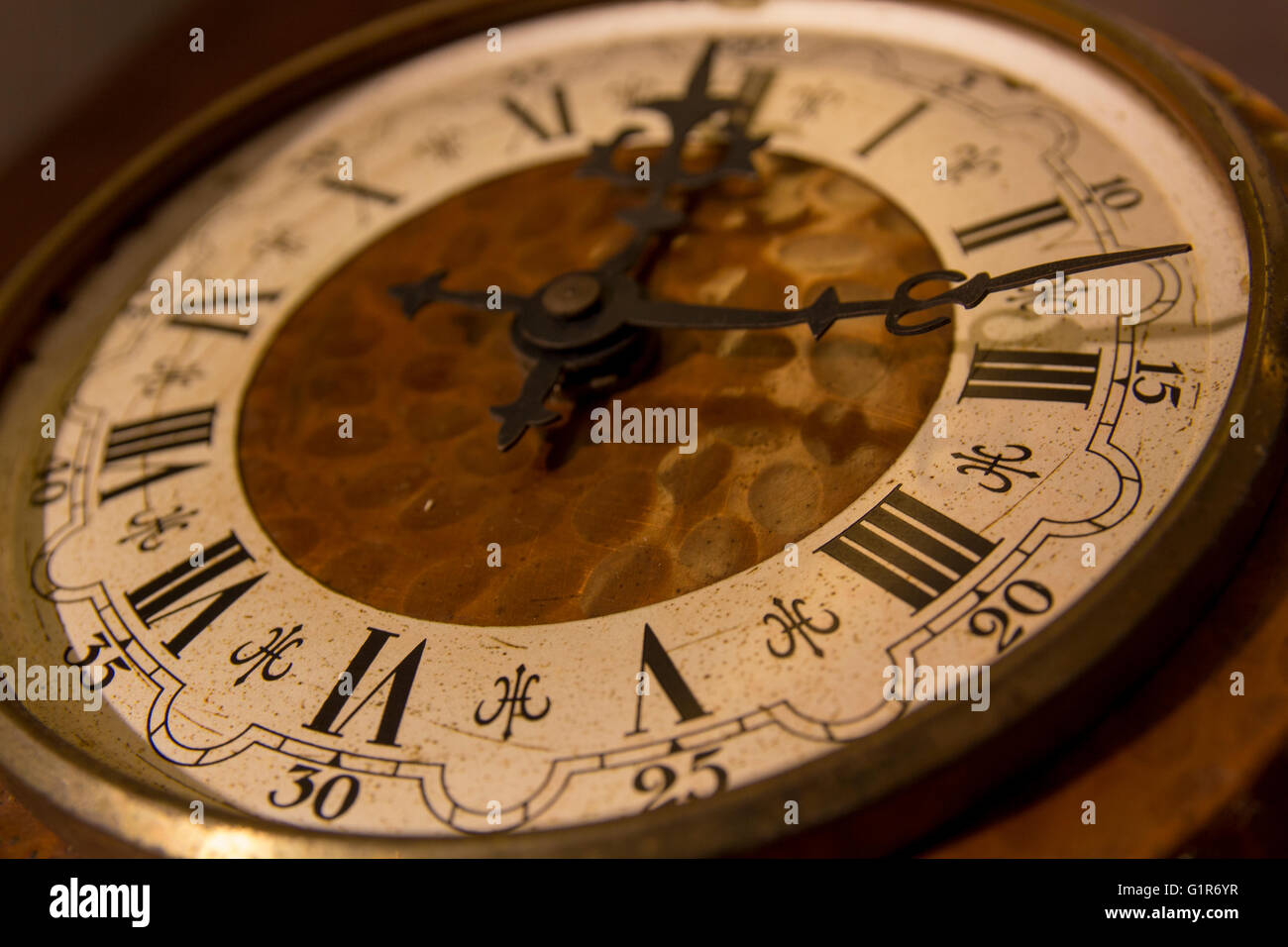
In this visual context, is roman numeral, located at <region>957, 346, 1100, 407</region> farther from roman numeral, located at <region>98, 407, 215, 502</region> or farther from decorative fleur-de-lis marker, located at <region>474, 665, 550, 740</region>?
roman numeral, located at <region>98, 407, 215, 502</region>

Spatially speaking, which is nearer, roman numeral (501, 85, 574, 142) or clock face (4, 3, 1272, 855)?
clock face (4, 3, 1272, 855)

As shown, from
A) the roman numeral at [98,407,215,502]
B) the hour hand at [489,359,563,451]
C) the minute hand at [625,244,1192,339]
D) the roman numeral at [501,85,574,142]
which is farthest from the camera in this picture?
the roman numeral at [501,85,574,142]

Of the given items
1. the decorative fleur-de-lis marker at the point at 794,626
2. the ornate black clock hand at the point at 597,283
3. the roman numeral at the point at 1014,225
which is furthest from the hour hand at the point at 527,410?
the roman numeral at the point at 1014,225

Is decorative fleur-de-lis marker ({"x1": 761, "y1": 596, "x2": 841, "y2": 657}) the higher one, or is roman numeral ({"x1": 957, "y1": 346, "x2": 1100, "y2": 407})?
roman numeral ({"x1": 957, "y1": 346, "x2": 1100, "y2": 407})

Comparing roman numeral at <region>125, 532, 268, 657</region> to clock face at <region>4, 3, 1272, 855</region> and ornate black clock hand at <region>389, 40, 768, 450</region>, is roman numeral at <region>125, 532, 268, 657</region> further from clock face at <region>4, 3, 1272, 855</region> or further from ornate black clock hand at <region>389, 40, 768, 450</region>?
ornate black clock hand at <region>389, 40, 768, 450</region>

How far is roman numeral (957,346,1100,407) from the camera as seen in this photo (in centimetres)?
106

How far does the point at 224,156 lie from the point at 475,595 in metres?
1.00

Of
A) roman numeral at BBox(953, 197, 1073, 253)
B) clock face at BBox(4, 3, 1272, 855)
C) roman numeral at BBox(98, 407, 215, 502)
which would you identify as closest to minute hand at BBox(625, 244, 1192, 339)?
clock face at BBox(4, 3, 1272, 855)

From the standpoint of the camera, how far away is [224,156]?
1686mm

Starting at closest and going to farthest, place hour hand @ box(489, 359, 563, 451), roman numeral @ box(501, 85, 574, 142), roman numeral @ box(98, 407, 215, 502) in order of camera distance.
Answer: hour hand @ box(489, 359, 563, 451) → roman numeral @ box(98, 407, 215, 502) → roman numeral @ box(501, 85, 574, 142)

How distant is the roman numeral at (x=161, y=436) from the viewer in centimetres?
131

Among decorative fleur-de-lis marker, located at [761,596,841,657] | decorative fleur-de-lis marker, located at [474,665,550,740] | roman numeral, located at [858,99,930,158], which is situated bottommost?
decorative fleur-de-lis marker, located at [474,665,550,740]

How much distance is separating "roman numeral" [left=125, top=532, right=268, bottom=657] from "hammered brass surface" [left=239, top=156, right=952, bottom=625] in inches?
2.2
